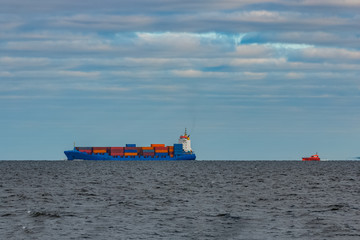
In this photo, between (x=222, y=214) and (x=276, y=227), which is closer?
(x=276, y=227)

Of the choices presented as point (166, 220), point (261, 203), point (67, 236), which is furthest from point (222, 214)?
point (67, 236)

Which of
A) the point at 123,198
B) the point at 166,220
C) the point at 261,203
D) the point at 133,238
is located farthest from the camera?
the point at 123,198

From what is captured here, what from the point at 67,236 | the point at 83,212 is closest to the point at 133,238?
the point at 67,236

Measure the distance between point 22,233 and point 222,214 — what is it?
14.9m

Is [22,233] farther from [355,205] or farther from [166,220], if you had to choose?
[355,205]

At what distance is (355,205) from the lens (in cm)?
4816

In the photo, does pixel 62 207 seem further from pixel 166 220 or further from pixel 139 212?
pixel 166 220

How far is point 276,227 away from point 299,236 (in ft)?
10.9

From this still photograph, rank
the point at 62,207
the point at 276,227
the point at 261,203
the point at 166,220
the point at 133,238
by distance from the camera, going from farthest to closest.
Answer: the point at 261,203
the point at 62,207
the point at 166,220
the point at 276,227
the point at 133,238

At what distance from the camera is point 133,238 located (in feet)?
104

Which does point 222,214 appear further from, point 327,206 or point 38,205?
point 38,205

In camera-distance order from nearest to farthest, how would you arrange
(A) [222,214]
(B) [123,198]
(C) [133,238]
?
(C) [133,238] < (A) [222,214] < (B) [123,198]

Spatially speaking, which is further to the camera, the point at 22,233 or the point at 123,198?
the point at 123,198

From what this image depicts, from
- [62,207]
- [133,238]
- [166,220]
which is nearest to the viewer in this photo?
[133,238]
